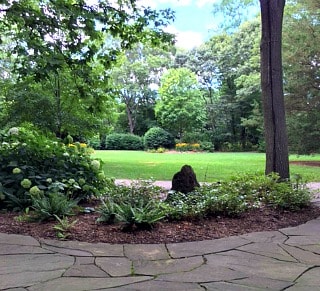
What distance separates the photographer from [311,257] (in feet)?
8.64

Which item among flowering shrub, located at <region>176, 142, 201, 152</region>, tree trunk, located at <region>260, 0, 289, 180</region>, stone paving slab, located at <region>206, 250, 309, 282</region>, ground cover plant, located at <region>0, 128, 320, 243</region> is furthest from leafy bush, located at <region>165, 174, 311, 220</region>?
flowering shrub, located at <region>176, 142, 201, 152</region>

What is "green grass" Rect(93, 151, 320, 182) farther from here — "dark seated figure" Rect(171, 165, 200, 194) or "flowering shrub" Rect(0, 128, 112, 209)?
"flowering shrub" Rect(0, 128, 112, 209)

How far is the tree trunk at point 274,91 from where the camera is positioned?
525 cm

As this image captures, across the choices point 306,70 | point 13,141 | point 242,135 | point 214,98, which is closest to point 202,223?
point 13,141

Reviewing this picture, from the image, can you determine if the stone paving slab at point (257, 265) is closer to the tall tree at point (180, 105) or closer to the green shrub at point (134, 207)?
the green shrub at point (134, 207)

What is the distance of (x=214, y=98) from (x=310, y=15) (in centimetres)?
1993

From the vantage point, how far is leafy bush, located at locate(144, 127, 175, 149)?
27712 mm

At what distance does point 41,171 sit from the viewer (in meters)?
4.55

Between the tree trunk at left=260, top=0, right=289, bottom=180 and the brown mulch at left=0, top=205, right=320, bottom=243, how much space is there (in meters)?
1.39

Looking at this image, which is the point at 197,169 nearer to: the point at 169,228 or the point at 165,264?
the point at 169,228

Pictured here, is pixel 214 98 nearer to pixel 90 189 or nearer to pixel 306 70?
pixel 306 70

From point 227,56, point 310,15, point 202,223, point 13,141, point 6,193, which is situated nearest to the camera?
point 202,223

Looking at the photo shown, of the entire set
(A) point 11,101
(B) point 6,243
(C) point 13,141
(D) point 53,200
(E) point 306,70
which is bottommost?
(B) point 6,243

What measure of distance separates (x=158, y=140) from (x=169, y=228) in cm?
2442
